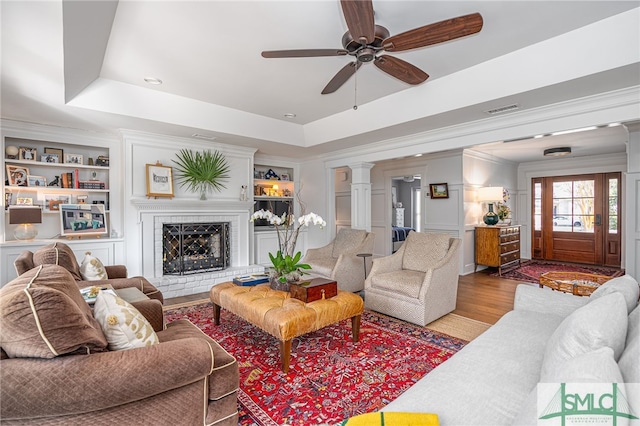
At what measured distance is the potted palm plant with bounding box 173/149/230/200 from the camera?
480 cm

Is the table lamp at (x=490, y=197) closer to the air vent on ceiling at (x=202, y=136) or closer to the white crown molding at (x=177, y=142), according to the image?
the white crown molding at (x=177, y=142)

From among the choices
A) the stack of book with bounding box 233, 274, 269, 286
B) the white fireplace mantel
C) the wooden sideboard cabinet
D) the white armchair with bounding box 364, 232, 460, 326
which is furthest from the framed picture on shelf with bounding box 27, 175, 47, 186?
the wooden sideboard cabinet

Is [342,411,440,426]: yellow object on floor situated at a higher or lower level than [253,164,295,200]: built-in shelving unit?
lower

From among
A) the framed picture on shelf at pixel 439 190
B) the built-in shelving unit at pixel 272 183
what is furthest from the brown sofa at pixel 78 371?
the framed picture on shelf at pixel 439 190

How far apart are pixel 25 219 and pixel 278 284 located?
313 cm

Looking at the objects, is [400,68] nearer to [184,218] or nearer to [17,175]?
[184,218]

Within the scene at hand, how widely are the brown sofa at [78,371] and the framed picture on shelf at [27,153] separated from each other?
3.72 m

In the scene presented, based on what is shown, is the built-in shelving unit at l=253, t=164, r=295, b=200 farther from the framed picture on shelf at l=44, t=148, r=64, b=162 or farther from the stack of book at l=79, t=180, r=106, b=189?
the framed picture on shelf at l=44, t=148, r=64, b=162

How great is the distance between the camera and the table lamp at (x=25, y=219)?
363 cm

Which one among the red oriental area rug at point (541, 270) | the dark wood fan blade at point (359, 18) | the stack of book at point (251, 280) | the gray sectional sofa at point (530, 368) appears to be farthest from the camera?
the red oriental area rug at point (541, 270)

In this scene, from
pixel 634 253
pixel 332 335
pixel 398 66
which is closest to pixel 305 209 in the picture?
pixel 332 335

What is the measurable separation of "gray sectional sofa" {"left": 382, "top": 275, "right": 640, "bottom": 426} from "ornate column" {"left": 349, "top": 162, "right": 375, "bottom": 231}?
3.84 m

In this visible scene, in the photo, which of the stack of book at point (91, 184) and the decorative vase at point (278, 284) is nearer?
the decorative vase at point (278, 284)

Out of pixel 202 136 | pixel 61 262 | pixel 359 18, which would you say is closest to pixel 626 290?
pixel 359 18
